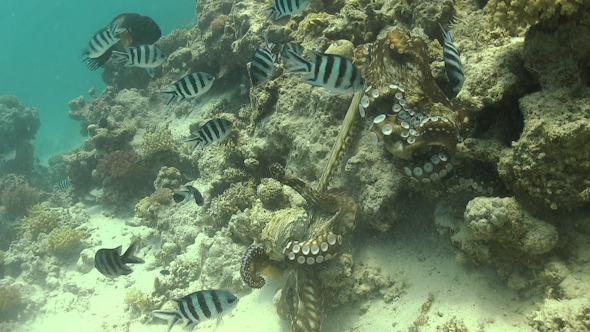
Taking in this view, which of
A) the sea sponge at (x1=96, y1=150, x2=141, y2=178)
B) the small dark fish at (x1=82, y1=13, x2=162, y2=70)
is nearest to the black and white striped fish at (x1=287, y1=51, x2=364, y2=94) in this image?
the small dark fish at (x1=82, y1=13, x2=162, y2=70)

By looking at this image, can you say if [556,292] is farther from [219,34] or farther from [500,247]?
[219,34]

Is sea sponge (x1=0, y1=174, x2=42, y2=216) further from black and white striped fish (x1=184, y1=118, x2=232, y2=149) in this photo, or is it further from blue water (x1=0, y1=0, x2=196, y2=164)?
blue water (x1=0, y1=0, x2=196, y2=164)

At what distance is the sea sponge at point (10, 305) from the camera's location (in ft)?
27.1

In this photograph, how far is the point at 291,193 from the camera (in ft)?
17.0

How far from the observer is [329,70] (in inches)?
128

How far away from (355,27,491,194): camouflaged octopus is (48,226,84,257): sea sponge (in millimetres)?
8807

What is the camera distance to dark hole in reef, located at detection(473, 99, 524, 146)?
3150mm

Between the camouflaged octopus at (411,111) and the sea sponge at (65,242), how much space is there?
A: 8807 millimetres

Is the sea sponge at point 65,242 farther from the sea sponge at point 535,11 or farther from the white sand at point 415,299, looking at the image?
the sea sponge at point 535,11

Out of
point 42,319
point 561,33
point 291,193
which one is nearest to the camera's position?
point 561,33

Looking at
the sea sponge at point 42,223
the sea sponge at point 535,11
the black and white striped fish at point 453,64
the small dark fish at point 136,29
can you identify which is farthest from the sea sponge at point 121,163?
the sea sponge at point 535,11

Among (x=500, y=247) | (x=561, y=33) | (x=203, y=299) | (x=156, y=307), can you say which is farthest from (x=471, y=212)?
(x=156, y=307)

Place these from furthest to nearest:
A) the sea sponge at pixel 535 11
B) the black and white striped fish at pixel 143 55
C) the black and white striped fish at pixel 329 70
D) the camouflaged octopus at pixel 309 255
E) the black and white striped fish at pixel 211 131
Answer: the black and white striped fish at pixel 143 55 < the black and white striped fish at pixel 211 131 < the camouflaged octopus at pixel 309 255 < the black and white striped fish at pixel 329 70 < the sea sponge at pixel 535 11

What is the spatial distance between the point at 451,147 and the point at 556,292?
4.51 ft
